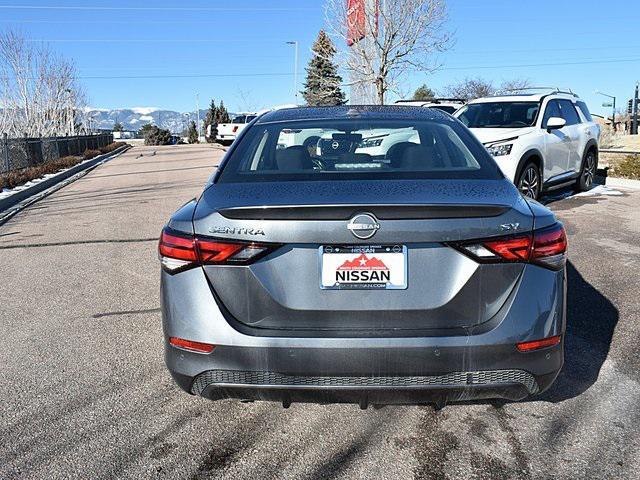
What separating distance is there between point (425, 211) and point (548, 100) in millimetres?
8826

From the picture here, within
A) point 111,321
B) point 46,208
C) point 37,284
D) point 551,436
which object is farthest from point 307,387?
point 46,208

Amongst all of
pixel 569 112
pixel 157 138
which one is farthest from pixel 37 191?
pixel 157 138

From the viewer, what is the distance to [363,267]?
2348mm

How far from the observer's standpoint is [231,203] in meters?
2.45

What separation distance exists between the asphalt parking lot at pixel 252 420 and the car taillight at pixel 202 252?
36.7 inches

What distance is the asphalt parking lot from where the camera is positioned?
263 centimetres

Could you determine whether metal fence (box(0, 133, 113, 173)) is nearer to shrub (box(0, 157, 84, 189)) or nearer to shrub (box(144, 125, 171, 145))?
shrub (box(0, 157, 84, 189))

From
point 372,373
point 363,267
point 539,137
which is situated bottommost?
point 372,373

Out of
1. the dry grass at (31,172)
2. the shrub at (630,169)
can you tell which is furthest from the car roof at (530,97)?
the dry grass at (31,172)

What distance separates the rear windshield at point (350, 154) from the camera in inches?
109

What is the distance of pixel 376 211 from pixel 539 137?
26.2 ft

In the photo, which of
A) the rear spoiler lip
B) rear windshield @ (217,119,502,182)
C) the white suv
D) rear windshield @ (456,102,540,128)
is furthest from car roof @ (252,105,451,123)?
rear windshield @ (456,102,540,128)

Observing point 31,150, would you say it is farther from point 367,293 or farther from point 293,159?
point 367,293

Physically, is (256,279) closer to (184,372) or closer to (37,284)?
(184,372)
